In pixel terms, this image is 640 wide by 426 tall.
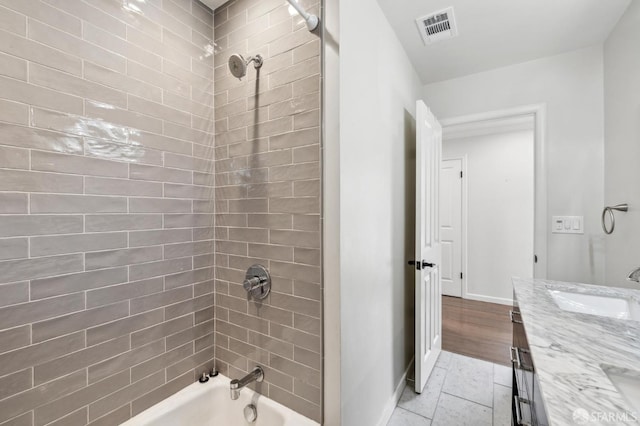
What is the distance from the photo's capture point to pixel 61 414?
1062 mm

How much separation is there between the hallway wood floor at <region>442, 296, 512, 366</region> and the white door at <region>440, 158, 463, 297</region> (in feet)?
0.91

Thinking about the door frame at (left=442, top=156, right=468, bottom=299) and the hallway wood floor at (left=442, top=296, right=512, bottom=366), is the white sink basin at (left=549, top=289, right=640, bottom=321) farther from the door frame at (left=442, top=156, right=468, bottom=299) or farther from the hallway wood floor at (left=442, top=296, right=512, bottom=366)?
the door frame at (left=442, top=156, right=468, bottom=299)

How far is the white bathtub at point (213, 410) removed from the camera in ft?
4.24

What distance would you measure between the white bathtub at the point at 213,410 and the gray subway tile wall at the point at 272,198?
5 cm

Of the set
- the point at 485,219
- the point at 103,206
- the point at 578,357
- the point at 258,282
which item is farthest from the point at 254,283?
the point at 485,219

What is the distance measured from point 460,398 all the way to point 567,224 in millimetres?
1462

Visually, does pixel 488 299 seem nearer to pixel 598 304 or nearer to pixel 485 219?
pixel 485 219

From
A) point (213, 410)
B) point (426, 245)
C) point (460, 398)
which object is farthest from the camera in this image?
point (426, 245)

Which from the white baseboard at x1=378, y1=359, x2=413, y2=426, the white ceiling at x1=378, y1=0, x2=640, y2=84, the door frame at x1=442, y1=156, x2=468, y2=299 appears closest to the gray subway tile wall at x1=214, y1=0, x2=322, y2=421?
the white baseboard at x1=378, y1=359, x2=413, y2=426

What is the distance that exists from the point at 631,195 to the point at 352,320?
5.54ft

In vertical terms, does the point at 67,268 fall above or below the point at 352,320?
above

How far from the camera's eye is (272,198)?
139cm

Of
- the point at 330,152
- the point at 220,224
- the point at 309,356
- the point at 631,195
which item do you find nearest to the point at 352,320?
the point at 309,356

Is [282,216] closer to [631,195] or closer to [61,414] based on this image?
[61,414]
